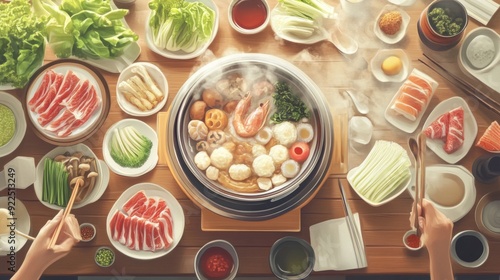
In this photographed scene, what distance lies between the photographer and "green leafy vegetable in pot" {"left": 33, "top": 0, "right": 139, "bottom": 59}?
3871mm

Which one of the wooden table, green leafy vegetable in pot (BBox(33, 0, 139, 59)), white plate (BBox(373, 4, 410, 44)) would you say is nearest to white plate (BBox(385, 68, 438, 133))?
the wooden table

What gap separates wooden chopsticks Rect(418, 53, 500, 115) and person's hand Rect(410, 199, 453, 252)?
935 mm

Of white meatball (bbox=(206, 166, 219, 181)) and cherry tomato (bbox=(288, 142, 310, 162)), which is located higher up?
cherry tomato (bbox=(288, 142, 310, 162))

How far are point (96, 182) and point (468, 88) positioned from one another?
2.69 metres

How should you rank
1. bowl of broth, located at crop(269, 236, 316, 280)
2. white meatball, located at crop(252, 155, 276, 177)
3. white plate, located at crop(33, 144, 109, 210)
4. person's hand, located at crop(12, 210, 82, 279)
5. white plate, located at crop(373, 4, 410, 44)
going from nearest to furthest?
person's hand, located at crop(12, 210, 82, 279) < white meatball, located at crop(252, 155, 276, 177) < bowl of broth, located at crop(269, 236, 316, 280) < white plate, located at crop(33, 144, 109, 210) < white plate, located at crop(373, 4, 410, 44)

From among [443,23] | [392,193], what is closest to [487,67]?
[443,23]

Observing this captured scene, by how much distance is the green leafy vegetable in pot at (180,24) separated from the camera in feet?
13.0

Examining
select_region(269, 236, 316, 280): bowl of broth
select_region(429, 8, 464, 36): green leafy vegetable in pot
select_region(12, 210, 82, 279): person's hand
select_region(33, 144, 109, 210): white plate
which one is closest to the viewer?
select_region(12, 210, 82, 279): person's hand

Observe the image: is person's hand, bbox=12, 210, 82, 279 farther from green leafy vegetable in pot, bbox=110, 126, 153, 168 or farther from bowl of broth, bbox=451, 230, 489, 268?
bowl of broth, bbox=451, 230, 489, 268

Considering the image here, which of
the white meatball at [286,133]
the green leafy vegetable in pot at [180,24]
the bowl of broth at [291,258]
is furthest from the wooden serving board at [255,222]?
the green leafy vegetable in pot at [180,24]

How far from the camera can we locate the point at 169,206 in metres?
3.94

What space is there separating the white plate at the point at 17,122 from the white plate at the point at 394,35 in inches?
101

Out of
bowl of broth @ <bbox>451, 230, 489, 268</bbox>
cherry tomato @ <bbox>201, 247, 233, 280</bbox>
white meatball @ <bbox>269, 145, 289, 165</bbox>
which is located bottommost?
cherry tomato @ <bbox>201, 247, 233, 280</bbox>

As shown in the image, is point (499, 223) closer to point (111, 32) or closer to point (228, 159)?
point (228, 159)
